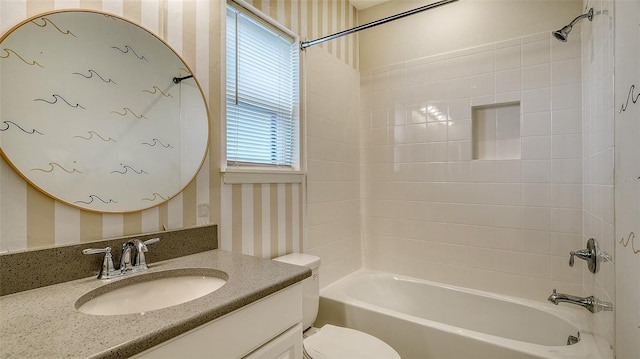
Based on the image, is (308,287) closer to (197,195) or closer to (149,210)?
(197,195)

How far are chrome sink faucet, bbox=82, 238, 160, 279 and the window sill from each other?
49 cm

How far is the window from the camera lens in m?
1.64

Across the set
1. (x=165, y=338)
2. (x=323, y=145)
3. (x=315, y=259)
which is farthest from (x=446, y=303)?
(x=165, y=338)

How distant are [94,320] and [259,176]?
1092 millimetres

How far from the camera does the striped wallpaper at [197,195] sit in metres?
0.91

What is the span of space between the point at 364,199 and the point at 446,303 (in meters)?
1.02

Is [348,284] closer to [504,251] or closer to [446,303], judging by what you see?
[446,303]

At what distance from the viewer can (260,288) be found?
0.91 metres

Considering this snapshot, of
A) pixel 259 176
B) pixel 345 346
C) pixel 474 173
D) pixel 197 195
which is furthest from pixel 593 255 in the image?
pixel 197 195

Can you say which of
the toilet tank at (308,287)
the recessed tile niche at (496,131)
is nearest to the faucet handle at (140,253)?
the toilet tank at (308,287)

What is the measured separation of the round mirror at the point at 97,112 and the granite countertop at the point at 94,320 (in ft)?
1.06

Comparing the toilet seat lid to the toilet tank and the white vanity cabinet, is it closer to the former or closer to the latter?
the toilet tank

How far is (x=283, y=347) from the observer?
1.02 meters

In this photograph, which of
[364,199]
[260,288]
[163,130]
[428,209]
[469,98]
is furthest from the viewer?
[364,199]
